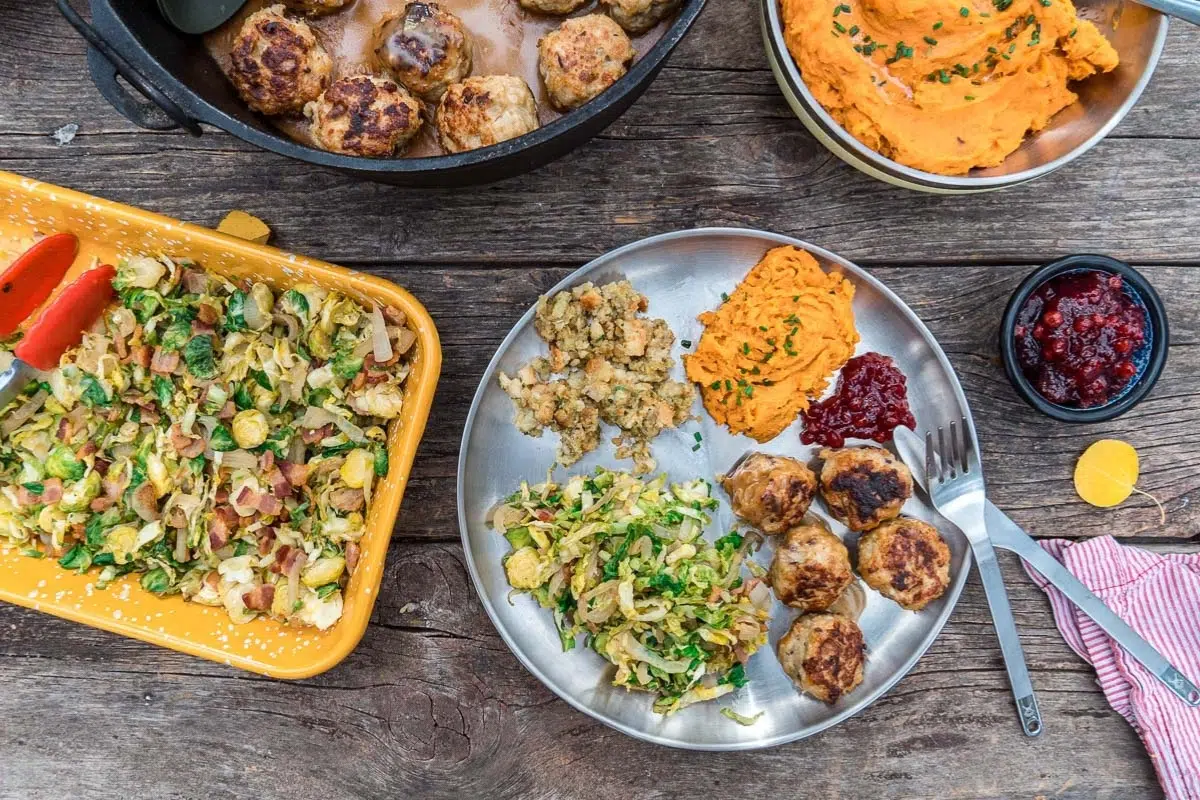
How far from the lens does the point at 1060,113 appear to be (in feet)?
6.93

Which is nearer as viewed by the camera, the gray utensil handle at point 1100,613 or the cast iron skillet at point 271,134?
the cast iron skillet at point 271,134

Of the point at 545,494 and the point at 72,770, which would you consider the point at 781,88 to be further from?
the point at 72,770

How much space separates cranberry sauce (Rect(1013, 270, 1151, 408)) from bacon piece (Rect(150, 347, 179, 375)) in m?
2.37

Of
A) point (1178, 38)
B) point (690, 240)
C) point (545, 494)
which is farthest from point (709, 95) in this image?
point (1178, 38)

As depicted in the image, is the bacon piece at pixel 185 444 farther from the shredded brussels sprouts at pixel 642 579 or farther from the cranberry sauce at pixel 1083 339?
the cranberry sauce at pixel 1083 339

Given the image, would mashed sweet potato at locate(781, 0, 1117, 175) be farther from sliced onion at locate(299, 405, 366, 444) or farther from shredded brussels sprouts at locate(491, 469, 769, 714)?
sliced onion at locate(299, 405, 366, 444)

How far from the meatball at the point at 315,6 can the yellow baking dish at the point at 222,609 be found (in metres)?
0.63

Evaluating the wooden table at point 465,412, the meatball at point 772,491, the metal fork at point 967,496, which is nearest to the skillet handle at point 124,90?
the wooden table at point 465,412

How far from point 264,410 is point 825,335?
1.57 m

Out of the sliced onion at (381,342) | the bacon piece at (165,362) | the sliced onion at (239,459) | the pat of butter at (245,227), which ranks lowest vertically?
the sliced onion at (239,459)

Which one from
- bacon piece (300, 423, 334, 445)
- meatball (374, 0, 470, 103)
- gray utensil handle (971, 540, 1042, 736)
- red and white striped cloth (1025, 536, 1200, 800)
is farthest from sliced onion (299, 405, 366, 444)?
red and white striped cloth (1025, 536, 1200, 800)

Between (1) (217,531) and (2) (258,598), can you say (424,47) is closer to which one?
(1) (217,531)

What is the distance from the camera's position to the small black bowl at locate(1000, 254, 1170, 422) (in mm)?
2193

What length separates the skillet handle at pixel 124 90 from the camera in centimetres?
166
